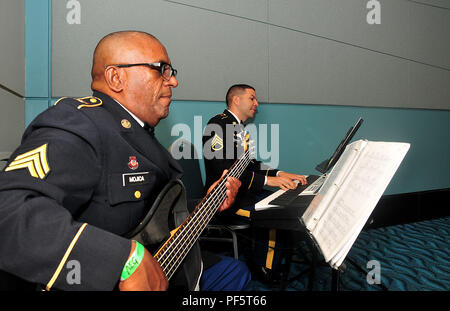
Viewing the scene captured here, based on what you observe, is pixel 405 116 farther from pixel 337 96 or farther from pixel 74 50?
pixel 74 50

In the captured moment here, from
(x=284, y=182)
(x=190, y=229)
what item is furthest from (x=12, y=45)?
(x=284, y=182)

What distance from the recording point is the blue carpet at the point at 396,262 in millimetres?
1828

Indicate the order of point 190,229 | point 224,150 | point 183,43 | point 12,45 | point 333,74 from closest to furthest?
point 190,229, point 12,45, point 224,150, point 183,43, point 333,74

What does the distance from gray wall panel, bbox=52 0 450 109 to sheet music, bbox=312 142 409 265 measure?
161 centimetres

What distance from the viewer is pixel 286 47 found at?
2605 millimetres

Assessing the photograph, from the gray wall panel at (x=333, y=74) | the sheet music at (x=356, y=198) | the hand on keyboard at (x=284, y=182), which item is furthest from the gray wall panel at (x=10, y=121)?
the gray wall panel at (x=333, y=74)

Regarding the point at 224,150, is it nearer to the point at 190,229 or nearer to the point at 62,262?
the point at 190,229

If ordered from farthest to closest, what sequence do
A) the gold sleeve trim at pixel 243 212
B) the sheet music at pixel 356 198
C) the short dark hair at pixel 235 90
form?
1. the short dark hair at pixel 235 90
2. the gold sleeve trim at pixel 243 212
3. the sheet music at pixel 356 198

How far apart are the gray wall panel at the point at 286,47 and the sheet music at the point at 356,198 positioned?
1609 mm

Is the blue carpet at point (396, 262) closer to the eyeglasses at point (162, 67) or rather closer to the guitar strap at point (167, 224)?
the guitar strap at point (167, 224)

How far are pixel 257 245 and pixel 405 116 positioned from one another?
2.55 meters

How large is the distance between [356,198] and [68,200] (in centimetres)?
76

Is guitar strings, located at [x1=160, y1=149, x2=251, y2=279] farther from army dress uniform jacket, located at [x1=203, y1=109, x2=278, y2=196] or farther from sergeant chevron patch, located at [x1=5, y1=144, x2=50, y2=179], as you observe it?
army dress uniform jacket, located at [x1=203, y1=109, x2=278, y2=196]
